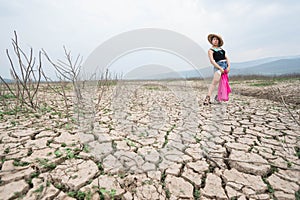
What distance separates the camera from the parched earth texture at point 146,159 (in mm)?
1006

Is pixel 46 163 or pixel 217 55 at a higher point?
pixel 217 55

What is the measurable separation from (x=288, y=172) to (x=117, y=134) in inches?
65.0

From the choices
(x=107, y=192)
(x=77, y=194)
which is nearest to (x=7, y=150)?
(x=77, y=194)

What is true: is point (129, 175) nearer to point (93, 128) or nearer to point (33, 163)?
point (33, 163)

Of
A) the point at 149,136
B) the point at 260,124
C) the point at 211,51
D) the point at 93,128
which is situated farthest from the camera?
the point at 211,51

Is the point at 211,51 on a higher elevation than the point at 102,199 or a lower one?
higher

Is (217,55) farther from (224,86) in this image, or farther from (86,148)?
(86,148)

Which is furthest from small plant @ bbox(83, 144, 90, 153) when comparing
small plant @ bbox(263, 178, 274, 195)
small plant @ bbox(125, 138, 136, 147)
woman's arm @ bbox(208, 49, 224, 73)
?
woman's arm @ bbox(208, 49, 224, 73)

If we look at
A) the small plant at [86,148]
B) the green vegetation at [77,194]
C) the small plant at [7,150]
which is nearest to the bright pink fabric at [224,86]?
the small plant at [86,148]

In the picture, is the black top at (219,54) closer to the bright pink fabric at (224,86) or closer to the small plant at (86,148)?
the bright pink fabric at (224,86)

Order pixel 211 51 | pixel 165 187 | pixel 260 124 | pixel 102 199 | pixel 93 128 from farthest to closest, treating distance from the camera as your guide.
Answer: pixel 211 51 < pixel 260 124 < pixel 93 128 < pixel 165 187 < pixel 102 199

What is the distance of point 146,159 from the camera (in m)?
1.38

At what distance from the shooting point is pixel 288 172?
1.19 meters

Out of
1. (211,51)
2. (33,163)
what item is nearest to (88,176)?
(33,163)
